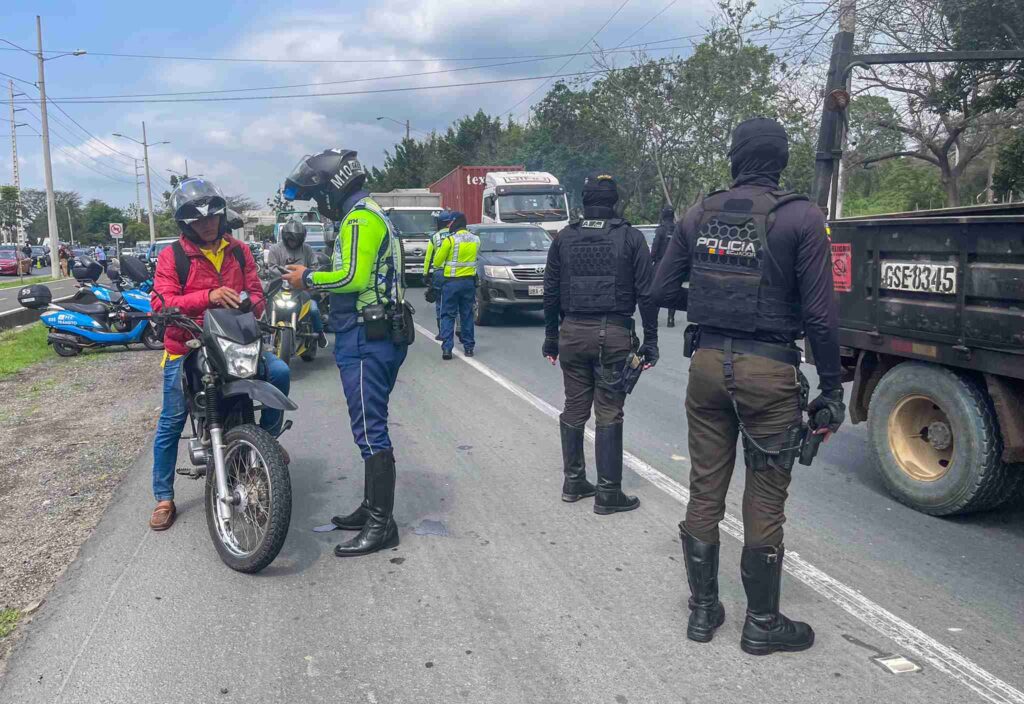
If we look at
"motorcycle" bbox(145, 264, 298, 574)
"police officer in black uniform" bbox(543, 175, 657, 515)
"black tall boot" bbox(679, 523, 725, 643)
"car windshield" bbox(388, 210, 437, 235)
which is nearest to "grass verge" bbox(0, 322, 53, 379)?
"motorcycle" bbox(145, 264, 298, 574)

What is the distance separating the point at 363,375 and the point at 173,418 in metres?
1.24

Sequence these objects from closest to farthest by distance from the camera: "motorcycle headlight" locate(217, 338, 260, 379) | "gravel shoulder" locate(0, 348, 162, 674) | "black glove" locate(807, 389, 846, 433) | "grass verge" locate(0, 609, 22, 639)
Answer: "black glove" locate(807, 389, 846, 433), "grass verge" locate(0, 609, 22, 639), "motorcycle headlight" locate(217, 338, 260, 379), "gravel shoulder" locate(0, 348, 162, 674)

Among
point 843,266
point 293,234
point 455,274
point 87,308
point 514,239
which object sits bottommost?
point 87,308

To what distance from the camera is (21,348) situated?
13.6 meters

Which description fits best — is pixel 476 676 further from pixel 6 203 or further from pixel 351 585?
pixel 6 203

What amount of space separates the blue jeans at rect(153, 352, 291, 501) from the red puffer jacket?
18 centimetres

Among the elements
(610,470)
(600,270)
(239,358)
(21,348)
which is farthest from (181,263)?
(21,348)

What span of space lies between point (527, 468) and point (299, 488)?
5.21 feet

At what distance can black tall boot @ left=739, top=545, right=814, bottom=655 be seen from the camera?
11.6ft

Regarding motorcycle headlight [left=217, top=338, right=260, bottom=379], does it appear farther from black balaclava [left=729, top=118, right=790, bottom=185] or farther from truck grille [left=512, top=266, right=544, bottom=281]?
truck grille [left=512, top=266, right=544, bottom=281]

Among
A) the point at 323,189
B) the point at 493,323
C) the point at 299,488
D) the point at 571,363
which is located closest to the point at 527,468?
the point at 571,363

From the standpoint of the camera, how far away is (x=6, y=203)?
3027 inches

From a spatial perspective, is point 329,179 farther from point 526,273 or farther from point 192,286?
point 526,273

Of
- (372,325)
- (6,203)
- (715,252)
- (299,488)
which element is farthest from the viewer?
(6,203)
